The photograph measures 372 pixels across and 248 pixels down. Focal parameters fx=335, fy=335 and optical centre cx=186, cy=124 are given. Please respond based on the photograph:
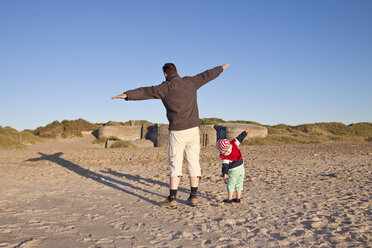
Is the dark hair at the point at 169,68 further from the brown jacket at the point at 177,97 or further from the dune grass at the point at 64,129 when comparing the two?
the dune grass at the point at 64,129

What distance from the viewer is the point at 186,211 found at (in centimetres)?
435

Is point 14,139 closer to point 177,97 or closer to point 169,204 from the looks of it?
point 169,204

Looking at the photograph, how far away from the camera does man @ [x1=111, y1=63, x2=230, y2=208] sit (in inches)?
176

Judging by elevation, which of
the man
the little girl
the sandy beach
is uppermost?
the man

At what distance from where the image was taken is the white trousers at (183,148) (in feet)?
14.9

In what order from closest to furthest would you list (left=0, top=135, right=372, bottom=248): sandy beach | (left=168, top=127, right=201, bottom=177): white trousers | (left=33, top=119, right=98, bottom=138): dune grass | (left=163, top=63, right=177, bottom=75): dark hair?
(left=0, top=135, right=372, bottom=248): sandy beach < (left=168, top=127, right=201, bottom=177): white trousers < (left=163, top=63, right=177, bottom=75): dark hair < (left=33, top=119, right=98, bottom=138): dune grass

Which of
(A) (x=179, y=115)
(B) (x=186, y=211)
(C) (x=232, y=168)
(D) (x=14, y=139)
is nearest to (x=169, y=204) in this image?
(B) (x=186, y=211)

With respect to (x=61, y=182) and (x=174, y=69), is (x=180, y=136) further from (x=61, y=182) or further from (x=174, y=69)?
(x=61, y=182)

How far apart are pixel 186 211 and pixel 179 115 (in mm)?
1265

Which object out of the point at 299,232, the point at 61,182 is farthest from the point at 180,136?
the point at 61,182

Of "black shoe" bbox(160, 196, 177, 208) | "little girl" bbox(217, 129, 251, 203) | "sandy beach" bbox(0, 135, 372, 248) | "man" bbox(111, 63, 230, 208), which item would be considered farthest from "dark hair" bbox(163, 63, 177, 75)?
"sandy beach" bbox(0, 135, 372, 248)

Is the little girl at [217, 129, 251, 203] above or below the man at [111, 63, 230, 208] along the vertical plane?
below

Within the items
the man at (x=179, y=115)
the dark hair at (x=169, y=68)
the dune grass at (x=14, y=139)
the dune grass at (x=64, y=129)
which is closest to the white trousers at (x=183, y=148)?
the man at (x=179, y=115)

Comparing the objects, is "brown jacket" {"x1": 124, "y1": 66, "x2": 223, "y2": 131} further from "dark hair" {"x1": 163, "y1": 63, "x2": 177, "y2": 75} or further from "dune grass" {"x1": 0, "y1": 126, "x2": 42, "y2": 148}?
"dune grass" {"x1": 0, "y1": 126, "x2": 42, "y2": 148}
